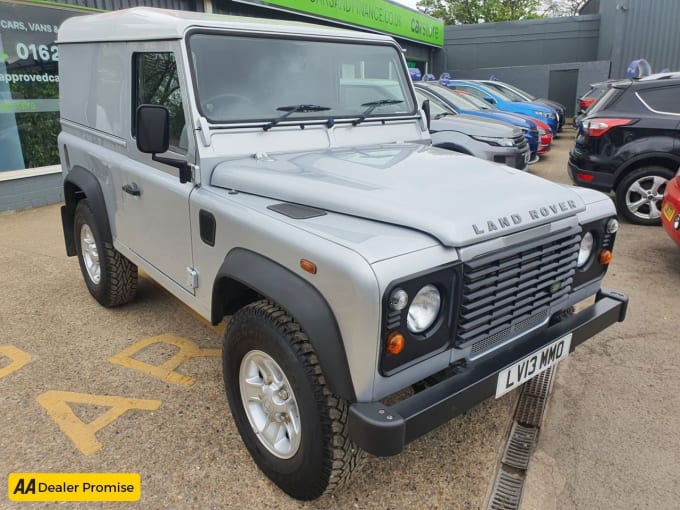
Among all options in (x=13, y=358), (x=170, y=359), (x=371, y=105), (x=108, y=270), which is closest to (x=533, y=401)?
(x=371, y=105)

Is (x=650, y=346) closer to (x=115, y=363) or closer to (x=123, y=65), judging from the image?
(x=115, y=363)

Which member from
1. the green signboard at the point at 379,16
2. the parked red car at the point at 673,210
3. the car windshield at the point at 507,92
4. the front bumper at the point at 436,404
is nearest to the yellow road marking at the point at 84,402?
the front bumper at the point at 436,404

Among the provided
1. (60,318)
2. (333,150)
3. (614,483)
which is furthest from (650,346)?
(60,318)

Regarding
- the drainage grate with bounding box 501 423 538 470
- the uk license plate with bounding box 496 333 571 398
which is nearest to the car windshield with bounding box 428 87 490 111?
the drainage grate with bounding box 501 423 538 470

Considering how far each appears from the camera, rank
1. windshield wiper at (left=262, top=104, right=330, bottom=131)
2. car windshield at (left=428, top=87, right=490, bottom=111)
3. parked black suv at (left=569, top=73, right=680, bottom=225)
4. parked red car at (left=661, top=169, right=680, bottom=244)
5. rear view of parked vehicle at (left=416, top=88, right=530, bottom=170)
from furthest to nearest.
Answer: car windshield at (left=428, top=87, right=490, bottom=111), rear view of parked vehicle at (left=416, top=88, right=530, bottom=170), parked black suv at (left=569, top=73, right=680, bottom=225), parked red car at (left=661, top=169, right=680, bottom=244), windshield wiper at (left=262, top=104, right=330, bottom=131)

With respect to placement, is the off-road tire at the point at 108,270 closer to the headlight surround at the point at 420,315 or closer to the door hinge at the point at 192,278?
the door hinge at the point at 192,278

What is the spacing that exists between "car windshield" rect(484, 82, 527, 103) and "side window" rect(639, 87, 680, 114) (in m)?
7.80

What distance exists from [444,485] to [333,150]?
1848 mm

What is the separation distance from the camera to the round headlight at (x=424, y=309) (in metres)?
1.96

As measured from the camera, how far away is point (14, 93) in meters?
7.41

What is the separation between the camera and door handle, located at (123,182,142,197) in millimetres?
3256

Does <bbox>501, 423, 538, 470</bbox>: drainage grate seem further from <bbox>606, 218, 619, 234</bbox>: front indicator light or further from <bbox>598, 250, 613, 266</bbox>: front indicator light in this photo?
<bbox>606, 218, 619, 234</bbox>: front indicator light

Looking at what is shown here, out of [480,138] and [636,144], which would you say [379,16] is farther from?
[636,144]

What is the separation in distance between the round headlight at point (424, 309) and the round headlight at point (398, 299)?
96 millimetres
